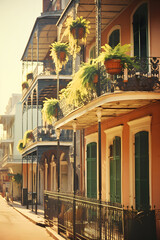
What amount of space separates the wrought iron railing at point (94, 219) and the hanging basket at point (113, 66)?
8.62 ft

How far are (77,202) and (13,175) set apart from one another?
25281mm

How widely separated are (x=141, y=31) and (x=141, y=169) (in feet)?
10.6

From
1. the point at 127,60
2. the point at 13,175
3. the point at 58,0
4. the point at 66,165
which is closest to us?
Result: the point at 127,60

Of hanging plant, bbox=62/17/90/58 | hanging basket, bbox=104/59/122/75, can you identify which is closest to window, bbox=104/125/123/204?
hanging plant, bbox=62/17/90/58

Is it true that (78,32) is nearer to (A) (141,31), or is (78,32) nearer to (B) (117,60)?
(A) (141,31)

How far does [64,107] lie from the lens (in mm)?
15211

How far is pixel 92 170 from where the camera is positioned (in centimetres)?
1656

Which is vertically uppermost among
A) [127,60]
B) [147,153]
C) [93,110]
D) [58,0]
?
[58,0]

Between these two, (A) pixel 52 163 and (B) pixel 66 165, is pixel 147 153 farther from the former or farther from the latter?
(A) pixel 52 163

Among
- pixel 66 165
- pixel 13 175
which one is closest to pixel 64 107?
pixel 66 165

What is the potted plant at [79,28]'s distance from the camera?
14164 mm

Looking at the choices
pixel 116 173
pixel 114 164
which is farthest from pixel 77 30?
pixel 116 173

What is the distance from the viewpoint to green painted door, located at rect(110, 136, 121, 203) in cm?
1362

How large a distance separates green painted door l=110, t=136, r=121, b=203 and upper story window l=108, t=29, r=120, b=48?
260 centimetres
